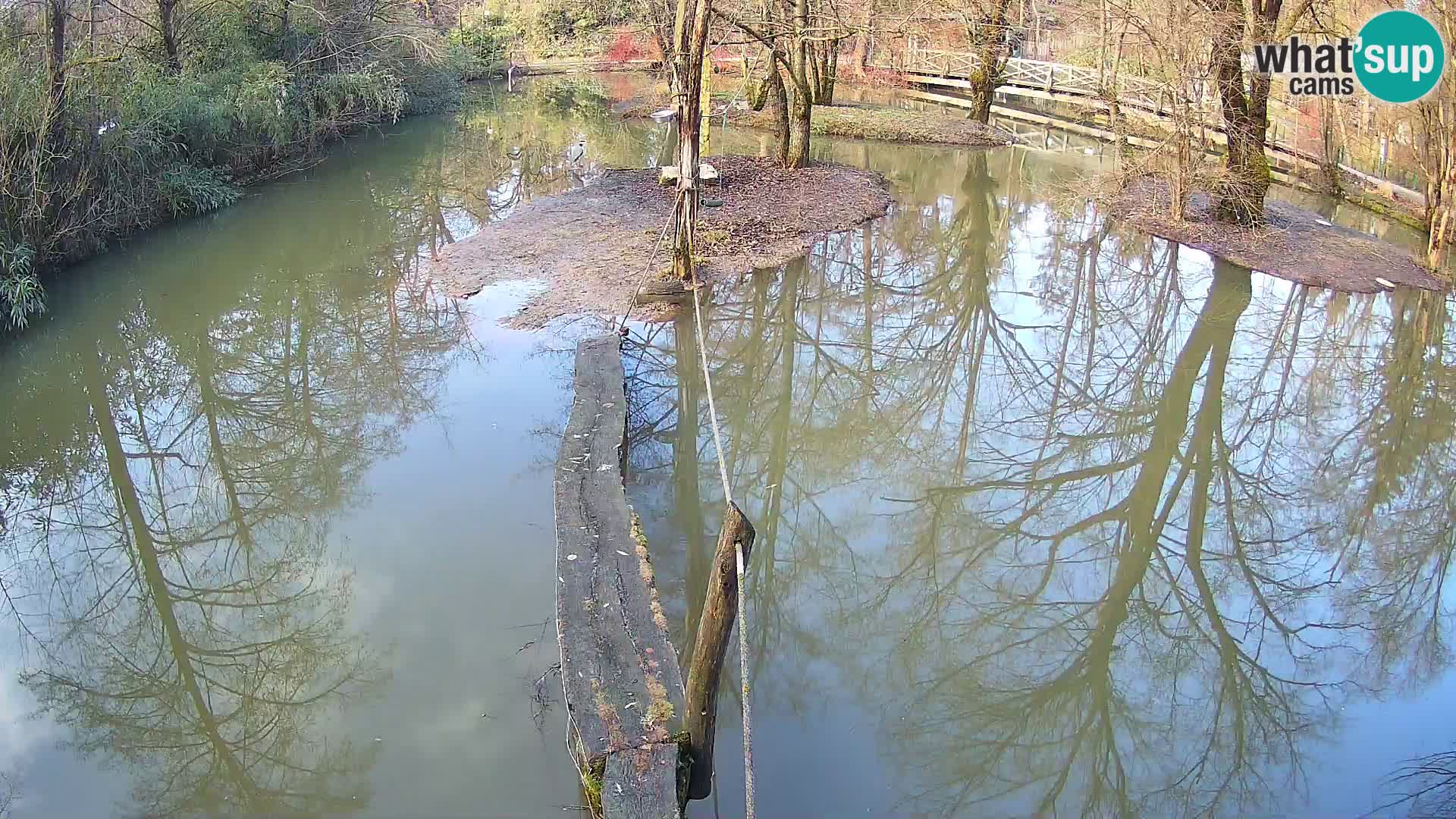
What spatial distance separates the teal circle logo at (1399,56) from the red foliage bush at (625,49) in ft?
79.3

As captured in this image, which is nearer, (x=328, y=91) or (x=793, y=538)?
(x=793, y=538)

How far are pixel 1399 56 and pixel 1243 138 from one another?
6.76 ft

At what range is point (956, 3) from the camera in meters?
Answer: 21.5

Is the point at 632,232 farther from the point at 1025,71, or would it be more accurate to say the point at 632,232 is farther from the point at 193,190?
the point at 1025,71

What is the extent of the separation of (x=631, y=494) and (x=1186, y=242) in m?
9.76

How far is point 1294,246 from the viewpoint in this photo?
42.4ft

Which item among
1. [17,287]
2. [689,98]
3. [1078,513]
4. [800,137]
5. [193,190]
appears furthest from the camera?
[800,137]

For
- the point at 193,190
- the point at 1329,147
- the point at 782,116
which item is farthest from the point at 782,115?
the point at 193,190

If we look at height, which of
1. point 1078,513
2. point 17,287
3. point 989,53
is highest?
point 989,53

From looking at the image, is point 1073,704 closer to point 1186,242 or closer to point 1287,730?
point 1287,730

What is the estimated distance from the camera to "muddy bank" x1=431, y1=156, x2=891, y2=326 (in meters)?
11.5

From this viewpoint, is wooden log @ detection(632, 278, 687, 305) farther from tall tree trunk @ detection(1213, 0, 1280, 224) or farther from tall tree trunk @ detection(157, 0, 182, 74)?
tall tree trunk @ detection(157, 0, 182, 74)

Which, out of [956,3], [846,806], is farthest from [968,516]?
[956,3]

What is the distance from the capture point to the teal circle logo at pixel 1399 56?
12109mm
